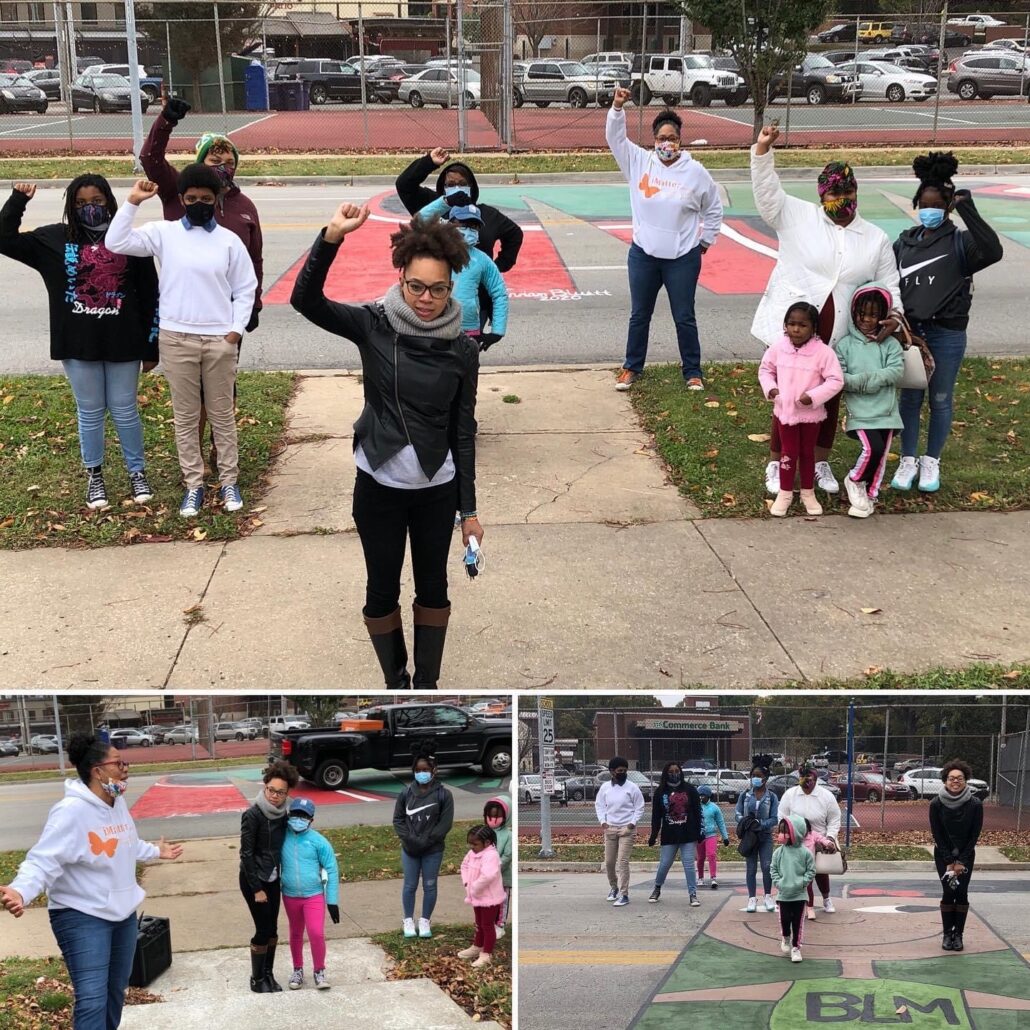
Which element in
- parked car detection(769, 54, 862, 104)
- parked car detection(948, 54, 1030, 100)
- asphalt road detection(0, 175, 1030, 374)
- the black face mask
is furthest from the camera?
parked car detection(948, 54, 1030, 100)

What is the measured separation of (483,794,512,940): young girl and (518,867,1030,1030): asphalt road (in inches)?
4.7

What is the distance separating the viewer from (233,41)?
33.8 metres

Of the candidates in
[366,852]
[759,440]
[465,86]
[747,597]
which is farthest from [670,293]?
[465,86]

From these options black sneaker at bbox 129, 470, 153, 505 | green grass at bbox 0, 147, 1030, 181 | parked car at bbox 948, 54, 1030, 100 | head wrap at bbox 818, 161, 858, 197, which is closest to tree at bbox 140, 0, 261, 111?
green grass at bbox 0, 147, 1030, 181

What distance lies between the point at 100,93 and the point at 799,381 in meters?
31.4

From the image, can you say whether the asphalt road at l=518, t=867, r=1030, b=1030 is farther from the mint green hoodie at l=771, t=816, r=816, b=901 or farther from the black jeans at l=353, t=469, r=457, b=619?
the black jeans at l=353, t=469, r=457, b=619

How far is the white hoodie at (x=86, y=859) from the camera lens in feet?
11.9

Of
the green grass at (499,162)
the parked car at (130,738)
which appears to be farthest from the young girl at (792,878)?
the green grass at (499,162)

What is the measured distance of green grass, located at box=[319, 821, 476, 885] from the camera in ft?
13.7

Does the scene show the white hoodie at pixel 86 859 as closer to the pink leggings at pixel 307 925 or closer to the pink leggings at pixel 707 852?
the pink leggings at pixel 307 925

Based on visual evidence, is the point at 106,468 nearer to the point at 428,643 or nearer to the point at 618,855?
the point at 428,643

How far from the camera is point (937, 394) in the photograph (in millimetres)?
7480

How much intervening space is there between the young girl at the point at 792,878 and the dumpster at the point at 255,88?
3662 centimetres

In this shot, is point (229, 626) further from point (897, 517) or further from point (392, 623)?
point (897, 517)
